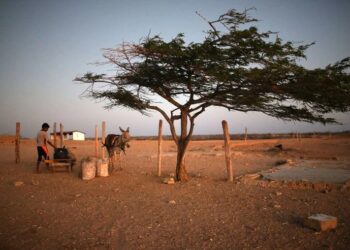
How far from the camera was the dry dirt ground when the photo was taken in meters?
5.56

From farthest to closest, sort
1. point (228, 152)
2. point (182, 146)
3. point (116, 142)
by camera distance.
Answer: point (116, 142) → point (182, 146) → point (228, 152)

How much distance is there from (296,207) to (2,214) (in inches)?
292

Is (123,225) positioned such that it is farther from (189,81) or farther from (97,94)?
(97,94)

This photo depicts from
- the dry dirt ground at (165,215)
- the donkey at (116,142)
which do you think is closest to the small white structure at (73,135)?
the donkey at (116,142)

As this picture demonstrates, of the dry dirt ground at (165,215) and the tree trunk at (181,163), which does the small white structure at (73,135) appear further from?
the tree trunk at (181,163)

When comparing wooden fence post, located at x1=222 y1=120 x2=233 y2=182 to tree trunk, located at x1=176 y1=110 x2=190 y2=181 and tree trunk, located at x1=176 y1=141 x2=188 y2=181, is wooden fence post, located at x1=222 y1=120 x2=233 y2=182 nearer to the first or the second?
tree trunk, located at x1=176 y1=110 x2=190 y2=181

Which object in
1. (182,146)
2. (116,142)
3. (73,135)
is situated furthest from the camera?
(73,135)

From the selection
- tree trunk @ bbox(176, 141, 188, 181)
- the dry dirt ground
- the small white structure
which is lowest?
the dry dirt ground

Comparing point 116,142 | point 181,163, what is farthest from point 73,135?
point 181,163

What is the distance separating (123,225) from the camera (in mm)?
6578

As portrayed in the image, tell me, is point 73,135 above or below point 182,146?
above

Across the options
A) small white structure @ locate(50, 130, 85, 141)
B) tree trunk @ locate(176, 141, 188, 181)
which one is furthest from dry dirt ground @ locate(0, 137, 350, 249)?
small white structure @ locate(50, 130, 85, 141)

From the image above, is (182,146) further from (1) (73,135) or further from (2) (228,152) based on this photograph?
(1) (73,135)

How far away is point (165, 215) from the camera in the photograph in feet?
24.1
